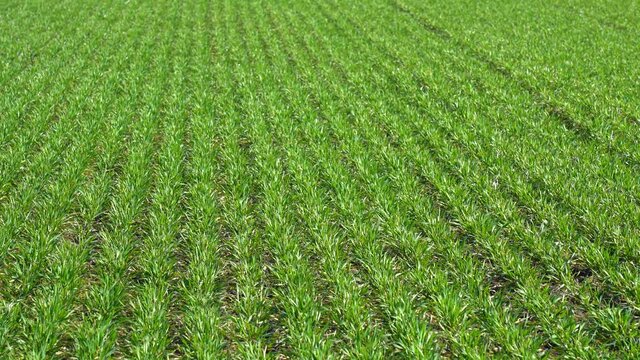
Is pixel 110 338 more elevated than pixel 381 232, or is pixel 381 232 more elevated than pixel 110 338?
pixel 110 338

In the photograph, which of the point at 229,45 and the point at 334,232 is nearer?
the point at 334,232

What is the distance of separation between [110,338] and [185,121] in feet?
17.7

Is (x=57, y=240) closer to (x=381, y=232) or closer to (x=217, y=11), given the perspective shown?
(x=381, y=232)

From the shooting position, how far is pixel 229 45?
563 inches

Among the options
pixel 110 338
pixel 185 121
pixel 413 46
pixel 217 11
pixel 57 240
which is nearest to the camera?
pixel 110 338

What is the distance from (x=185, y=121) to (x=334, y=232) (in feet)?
14.3

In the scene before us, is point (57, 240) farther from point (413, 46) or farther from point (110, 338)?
point (413, 46)

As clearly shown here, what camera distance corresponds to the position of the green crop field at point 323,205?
433cm

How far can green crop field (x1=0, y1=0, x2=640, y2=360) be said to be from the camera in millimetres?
4328

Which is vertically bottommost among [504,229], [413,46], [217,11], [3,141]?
[217,11]

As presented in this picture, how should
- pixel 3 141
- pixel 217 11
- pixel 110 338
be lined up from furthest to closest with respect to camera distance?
pixel 217 11 → pixel 3 141 → pixel 110 338

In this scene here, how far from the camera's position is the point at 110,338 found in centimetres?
421

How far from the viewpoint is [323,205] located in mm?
6250

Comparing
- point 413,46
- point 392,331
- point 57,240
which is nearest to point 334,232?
point 392,331
